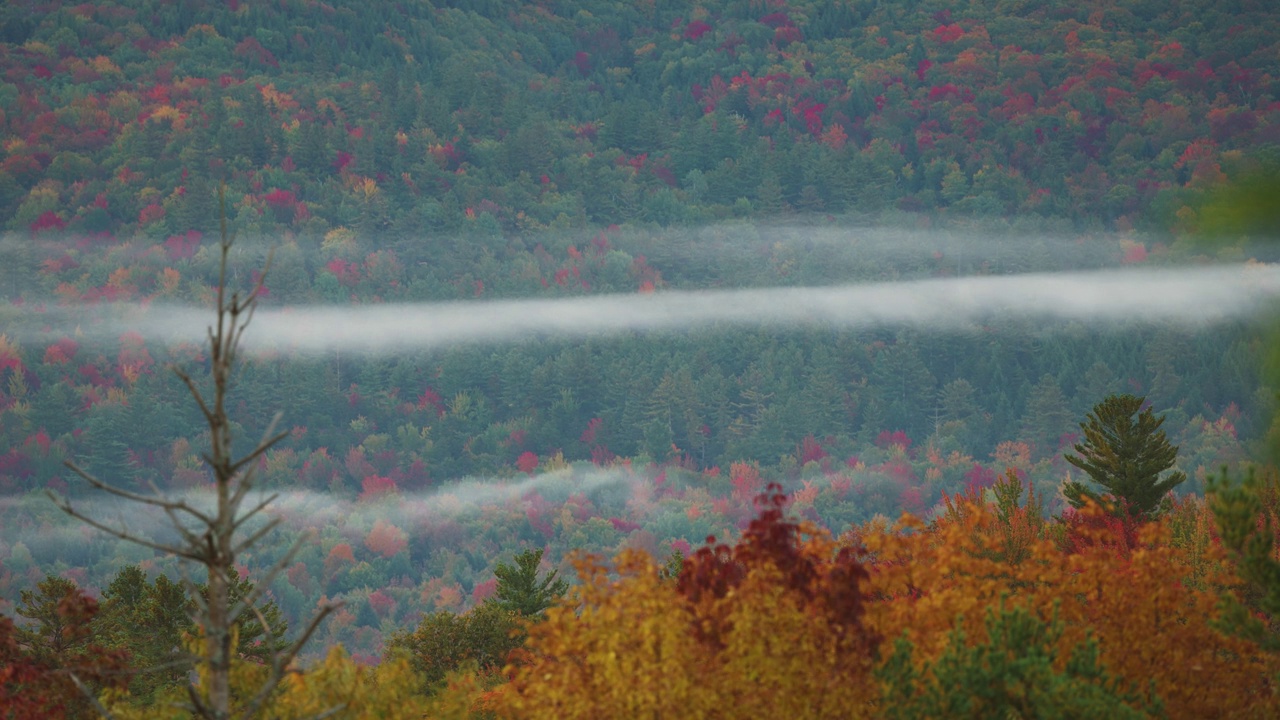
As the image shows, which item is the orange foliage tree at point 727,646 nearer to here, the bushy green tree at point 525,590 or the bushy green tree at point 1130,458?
the bushy green tree at point 1130,458

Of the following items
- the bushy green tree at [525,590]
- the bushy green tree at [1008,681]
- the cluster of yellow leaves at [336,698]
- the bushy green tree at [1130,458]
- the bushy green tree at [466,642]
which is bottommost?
the bushy green tree at [466,642]

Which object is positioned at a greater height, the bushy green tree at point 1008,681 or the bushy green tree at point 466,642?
the bushy green tree at point 1008,681

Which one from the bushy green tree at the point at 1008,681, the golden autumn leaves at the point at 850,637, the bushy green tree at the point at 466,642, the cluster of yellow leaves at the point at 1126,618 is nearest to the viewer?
the bushy green tree at the point at 1008,681

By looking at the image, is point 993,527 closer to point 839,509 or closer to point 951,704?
point 951,704

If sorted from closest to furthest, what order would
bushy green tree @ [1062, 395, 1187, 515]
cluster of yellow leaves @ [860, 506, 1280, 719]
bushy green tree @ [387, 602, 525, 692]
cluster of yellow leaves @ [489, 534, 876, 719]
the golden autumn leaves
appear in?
the golden autumn leaves
cluster of yellow leaves @ [489, 534, 876, 719]
cluster of yellow leaves @ [860, 506, 1280, 719]
bushy green tree @ [1062, 395, 1187, 515]
bushy green tree @ [387, 602, 525, 692]

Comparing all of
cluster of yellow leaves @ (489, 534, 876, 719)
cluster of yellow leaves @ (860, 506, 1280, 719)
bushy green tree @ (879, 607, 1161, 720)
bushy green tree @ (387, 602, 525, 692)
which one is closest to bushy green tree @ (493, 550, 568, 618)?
bushy green tree @ (387, 602, 525, 692)

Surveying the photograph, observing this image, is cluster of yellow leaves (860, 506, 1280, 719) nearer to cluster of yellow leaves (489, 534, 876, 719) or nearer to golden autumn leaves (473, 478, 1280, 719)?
golden autumn leaves (473, 478, 1280, 719)

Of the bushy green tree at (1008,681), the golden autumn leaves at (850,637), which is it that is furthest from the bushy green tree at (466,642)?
the bushy green tree at (1008,681)

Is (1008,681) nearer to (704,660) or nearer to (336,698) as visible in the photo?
(704,660)

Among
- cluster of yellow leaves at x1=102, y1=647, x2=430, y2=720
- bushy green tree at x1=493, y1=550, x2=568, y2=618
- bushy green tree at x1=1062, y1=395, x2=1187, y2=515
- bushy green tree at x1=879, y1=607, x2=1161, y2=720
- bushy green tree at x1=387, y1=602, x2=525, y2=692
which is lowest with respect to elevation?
bushy green tree at x1=387, y1=602, x2=525, y2=692

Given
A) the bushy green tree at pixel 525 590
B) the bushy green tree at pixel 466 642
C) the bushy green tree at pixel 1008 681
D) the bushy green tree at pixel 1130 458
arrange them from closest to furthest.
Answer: the bushy green tree at pixel 1008 681, the bushy green tree at pixel 1130 458, the bushy green tree at pixel 466 642, the bushy green tree at pixel 525 590

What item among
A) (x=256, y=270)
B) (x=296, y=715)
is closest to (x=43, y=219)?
(x=256, y=270)

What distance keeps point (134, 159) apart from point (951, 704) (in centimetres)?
19453

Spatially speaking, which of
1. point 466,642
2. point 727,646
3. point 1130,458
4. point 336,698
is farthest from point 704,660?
point 466,642
